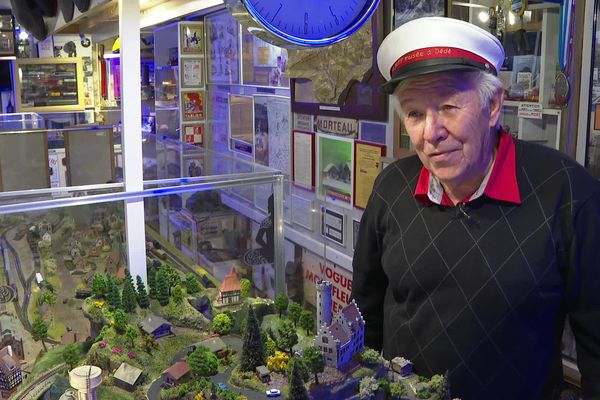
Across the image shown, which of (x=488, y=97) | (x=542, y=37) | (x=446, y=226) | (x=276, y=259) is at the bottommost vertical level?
(x=276, y=259)

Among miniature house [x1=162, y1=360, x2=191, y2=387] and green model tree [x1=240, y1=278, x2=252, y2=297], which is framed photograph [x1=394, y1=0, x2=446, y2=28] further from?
miniature house [x1=162, y1=360, x2=191, y2=387]

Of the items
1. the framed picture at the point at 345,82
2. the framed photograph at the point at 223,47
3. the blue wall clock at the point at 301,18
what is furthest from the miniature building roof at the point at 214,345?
the framed photograph at the point at 223,47

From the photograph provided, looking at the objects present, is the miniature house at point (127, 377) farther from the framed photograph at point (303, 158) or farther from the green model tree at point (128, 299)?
the framed photograph at point (303, 158)

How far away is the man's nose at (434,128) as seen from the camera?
1354mm

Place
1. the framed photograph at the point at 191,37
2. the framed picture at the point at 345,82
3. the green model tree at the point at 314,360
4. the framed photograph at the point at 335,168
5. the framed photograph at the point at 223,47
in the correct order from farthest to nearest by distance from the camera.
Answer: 1. the framed photograph at the point at 191,37
2. the framed photograph at the point at 223,47
3. the framed photograph at the point at 335,168
4. the framed picture at the point at 345,82
5. the green model tree at the point at 314,360

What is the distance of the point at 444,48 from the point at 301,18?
1.18 feet

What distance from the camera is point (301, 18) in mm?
1520

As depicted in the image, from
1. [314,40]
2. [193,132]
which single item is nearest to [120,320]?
[314,40]

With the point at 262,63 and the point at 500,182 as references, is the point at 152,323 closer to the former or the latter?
the point at 500,182

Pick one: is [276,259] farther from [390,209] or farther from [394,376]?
[394,376]

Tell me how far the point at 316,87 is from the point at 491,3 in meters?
1.70

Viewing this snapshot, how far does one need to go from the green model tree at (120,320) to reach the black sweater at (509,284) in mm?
754

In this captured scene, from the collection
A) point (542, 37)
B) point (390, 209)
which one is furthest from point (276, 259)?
point (542, 37)

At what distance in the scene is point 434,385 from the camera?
1327mm
